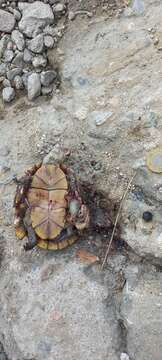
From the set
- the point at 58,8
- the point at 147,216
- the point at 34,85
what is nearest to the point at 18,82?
the point at 34,85

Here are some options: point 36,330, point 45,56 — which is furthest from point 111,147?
point 36,330

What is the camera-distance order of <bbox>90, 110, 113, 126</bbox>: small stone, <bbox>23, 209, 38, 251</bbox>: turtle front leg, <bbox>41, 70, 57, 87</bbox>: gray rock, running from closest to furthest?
<bbox>23, 209, 38, 251</bbox>: turtle front leg < <bbox>90, 110, 113, 126</bbox>: small stone < <bbox>41, 70, 57, 87</bbox>: gray rock

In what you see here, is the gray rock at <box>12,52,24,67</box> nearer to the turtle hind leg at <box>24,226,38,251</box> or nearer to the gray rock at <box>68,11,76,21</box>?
the gray rock at <box>68,11,76,21</box>

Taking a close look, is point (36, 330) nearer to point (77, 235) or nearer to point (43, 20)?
point (77, 235)

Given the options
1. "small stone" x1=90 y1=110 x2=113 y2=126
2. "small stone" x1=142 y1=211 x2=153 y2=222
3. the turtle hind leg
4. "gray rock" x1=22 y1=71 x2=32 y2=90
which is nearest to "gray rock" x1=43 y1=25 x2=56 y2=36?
"gray rock" x1=22 y1=71 x2=32 y2=90

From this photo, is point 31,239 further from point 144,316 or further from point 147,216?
point 144,316

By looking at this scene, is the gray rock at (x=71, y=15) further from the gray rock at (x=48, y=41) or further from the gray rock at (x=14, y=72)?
the gray rock at (x=14, y=72)
